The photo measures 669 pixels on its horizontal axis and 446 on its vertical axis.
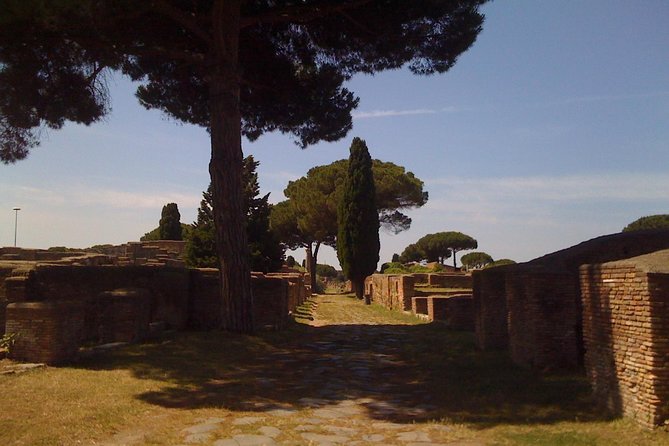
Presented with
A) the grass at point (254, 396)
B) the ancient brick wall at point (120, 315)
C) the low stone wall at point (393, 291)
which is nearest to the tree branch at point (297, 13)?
the ancient brick wall at point (120, 315)

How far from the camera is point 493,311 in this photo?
979cm

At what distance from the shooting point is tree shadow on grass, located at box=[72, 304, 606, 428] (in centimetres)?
620

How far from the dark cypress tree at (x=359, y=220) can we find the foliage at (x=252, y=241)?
6441mm

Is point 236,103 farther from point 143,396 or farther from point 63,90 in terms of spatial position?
point 143,396

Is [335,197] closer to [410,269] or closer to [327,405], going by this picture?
[410,269]

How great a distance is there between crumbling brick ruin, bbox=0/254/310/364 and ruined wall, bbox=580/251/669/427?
20.8ft

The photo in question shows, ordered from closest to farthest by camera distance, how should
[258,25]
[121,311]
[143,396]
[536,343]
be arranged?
1. [143,396]
2. [536,343]
3. [121,311]
4. [258,25]

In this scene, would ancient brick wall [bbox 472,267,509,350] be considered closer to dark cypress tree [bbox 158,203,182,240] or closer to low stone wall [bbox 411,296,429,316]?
low stone wall [bbox 411,296,429,316]

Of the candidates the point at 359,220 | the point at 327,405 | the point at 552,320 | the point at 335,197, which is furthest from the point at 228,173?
the point at 335,197

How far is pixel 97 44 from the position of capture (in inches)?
454

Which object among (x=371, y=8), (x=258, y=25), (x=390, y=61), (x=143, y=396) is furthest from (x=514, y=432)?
(x=258, y=25)

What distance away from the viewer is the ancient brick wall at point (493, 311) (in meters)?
9.75

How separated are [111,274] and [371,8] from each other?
7410 mm

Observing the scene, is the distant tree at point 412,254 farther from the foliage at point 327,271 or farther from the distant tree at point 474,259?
the foliage at point 327,271
